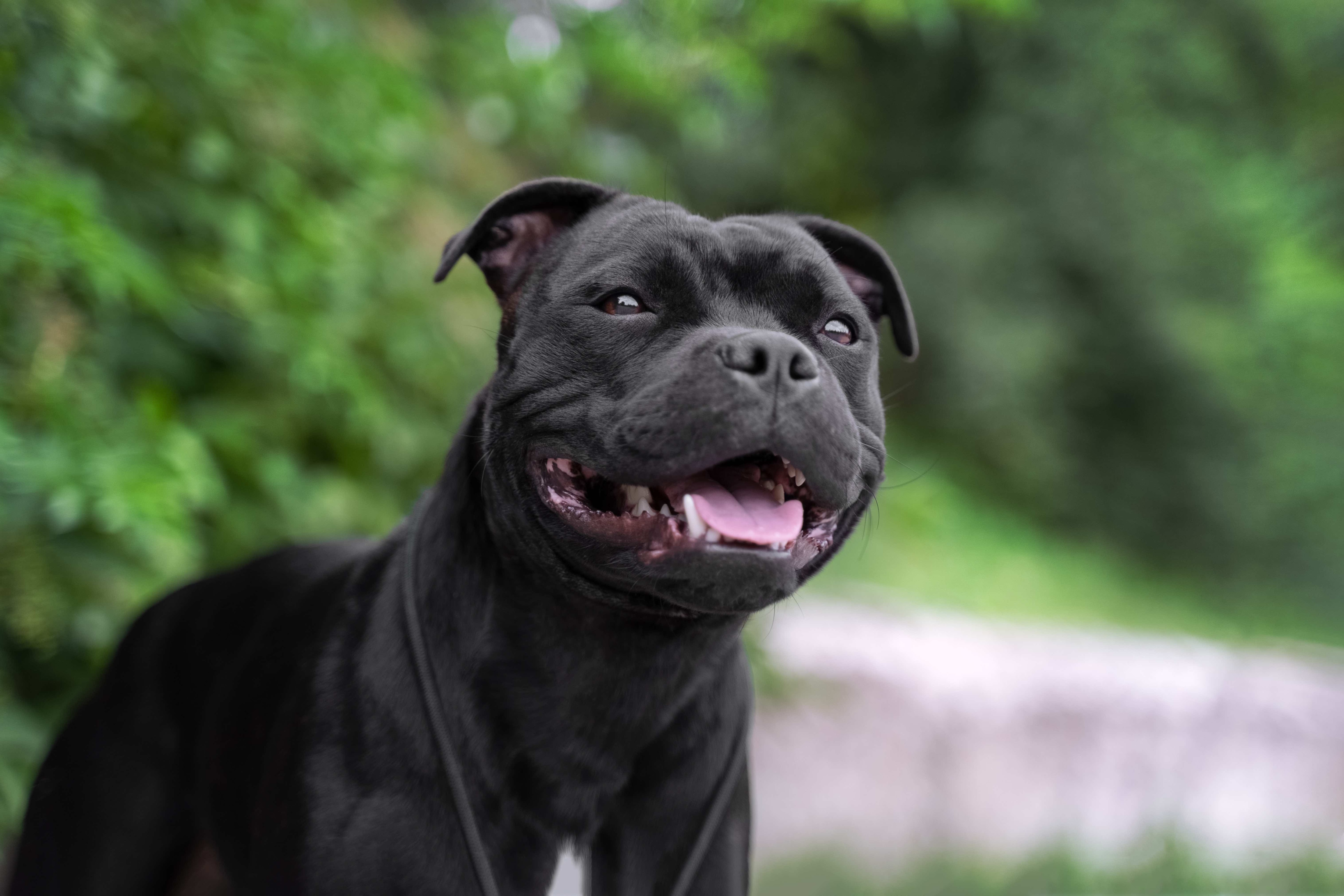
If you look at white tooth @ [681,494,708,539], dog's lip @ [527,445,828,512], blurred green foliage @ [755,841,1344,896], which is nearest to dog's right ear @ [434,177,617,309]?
dog's lip @ [527,445,828,512]

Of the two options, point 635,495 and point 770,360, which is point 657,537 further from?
point 770,360

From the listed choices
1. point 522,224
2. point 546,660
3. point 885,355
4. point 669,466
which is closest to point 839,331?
point 669,466

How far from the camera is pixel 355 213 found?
4.25m

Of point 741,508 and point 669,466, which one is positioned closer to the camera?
point 669,466

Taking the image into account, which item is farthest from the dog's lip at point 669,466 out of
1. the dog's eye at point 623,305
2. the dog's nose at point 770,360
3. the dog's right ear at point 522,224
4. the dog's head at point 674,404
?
the dog's right ear at point 522,224

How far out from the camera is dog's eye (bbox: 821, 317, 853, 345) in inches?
72.7

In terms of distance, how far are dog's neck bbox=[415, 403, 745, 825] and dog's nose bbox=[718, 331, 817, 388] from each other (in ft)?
1.44

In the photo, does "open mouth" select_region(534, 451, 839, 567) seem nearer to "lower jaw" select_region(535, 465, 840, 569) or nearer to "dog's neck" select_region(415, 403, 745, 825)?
"lower jaw" select_region(535, 465, 840, 569)

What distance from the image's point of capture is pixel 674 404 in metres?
1.51

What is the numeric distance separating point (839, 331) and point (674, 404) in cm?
50

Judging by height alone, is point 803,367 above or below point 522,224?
below

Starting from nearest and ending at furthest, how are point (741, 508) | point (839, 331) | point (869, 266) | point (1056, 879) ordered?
1. point (741, 508)
2. point (839, 331)
3. point (869, 266)
4. point (1056, 879)

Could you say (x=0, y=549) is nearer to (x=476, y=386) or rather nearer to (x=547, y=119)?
(x=476, y=386)

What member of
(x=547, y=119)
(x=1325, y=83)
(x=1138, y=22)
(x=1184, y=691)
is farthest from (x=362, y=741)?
(x=1325, y=83)
